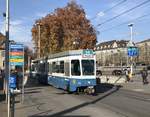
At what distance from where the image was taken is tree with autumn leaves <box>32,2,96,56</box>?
64.9 metres

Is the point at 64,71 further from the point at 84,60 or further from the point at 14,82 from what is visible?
the point at 14,82

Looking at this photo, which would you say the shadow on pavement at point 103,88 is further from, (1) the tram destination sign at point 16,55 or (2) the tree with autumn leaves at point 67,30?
(2) the tree with autumn leaves at point 67,30

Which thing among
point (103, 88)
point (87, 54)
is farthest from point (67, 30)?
point (87, 54)

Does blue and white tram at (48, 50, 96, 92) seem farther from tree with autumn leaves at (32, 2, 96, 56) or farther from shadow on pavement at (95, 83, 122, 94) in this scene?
tree with autumn leaves at (32, 2, 96, 56)

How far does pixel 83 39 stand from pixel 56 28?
5.39 meters

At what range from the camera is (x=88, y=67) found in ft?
112

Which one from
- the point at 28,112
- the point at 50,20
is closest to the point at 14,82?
the point at 28,112

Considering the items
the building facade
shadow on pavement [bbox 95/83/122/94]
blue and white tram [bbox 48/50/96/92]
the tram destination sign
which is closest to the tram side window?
blue and white tram [bbox 48/50/96/92]

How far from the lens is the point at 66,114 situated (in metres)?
19.5

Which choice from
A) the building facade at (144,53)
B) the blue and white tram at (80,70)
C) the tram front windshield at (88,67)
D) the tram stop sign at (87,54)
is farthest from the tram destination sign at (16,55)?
the building facade at (144,53)

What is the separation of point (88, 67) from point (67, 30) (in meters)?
32.8

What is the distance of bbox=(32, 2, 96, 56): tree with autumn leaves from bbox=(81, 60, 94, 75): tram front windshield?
97.4 feet

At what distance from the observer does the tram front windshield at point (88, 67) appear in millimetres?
34000

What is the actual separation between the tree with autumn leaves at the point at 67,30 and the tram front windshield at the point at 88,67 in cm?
2970
